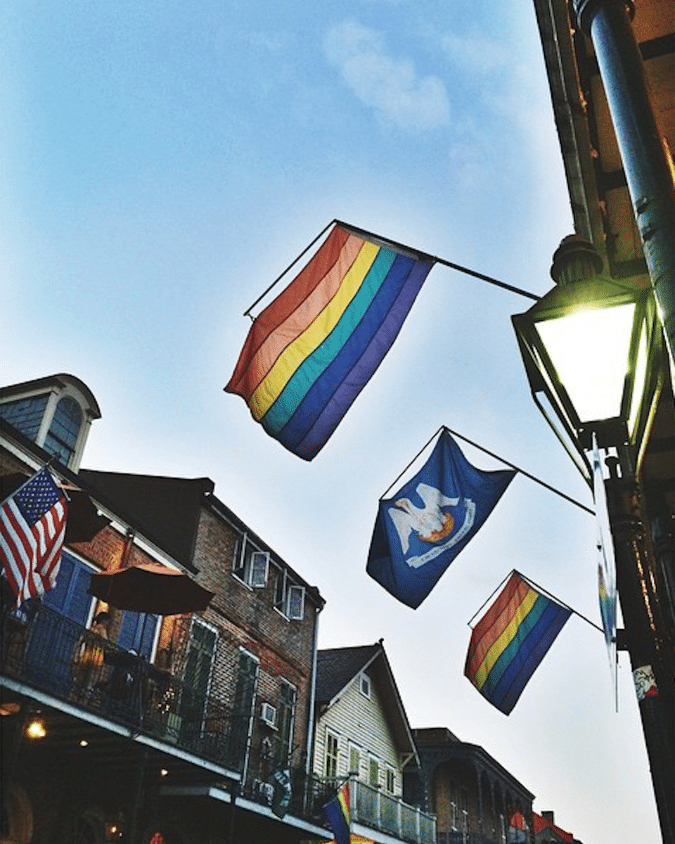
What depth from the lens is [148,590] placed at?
12.3 metres

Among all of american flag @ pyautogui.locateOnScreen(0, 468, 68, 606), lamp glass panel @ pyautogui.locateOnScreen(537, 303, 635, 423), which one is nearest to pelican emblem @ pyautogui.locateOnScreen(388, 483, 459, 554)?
american flag @ pyautogui.locateOnScreen(0, 468, 68, 606)

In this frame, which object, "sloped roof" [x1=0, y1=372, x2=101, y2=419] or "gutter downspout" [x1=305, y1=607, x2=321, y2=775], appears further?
"gutter downspout" [x1=305, y1=607, x2=321, y2=775]

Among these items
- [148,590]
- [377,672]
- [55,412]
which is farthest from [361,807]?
[55,412]

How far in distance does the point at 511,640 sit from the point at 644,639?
7.16 metres

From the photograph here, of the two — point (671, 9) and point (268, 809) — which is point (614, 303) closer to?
point (671, 9)

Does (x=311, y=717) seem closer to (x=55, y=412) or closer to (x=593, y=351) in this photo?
(x=55, y=412)

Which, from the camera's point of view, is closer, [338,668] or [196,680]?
[196,680]

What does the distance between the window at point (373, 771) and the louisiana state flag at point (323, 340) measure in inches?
804

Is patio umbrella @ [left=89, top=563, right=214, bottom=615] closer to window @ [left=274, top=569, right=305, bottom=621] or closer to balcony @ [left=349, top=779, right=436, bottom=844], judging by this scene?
window @ [left=274, top=569, right=305, bottom=621]

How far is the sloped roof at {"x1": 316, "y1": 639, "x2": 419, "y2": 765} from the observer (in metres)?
24.5

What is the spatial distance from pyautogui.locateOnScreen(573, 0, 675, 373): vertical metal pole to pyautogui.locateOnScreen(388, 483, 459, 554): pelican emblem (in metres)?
6.37

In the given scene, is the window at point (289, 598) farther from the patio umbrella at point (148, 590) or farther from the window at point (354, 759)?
the patio umbrella at point (148, 590)

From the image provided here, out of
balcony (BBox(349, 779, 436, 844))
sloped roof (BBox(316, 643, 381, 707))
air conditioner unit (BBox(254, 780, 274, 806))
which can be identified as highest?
sloped roof (BBox(316, 643, 381, 707))

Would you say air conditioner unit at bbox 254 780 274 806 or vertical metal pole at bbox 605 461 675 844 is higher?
air conditioner unit at bbox 254 780 274 806
